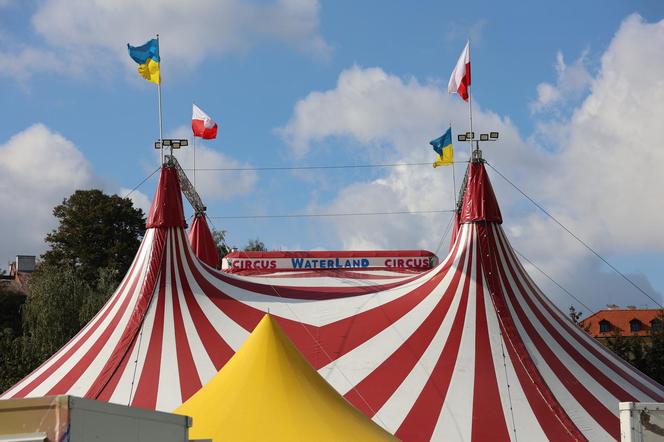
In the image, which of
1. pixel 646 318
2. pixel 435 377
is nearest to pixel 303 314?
pixel 435 377

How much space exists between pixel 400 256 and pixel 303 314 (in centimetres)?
299

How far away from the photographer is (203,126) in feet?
45.4

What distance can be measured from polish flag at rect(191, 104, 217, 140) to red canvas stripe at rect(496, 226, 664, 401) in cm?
505

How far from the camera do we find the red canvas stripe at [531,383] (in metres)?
9.03

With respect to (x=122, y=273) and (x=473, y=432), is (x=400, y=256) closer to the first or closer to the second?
(x=473, y=432)

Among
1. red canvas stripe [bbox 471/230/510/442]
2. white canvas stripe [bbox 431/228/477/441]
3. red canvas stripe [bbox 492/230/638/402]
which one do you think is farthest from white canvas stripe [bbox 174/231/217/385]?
red canvas stripe [bbox 492/230/638/402]

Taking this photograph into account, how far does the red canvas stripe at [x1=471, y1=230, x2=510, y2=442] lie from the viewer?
29.3 feet

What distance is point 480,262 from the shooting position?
10.6 m

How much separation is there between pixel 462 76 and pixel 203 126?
13.6ft

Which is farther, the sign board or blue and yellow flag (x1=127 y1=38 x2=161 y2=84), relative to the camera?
the sign board

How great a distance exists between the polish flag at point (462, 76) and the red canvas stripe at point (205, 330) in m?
4.23

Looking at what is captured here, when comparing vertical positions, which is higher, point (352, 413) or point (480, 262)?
point (480, 262)

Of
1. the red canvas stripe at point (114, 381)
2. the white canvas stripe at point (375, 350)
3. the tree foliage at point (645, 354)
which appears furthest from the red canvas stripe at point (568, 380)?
the tree foliage at point (645, 354)

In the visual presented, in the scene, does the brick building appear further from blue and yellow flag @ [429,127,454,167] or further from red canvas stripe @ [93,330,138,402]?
red canvas stripe @ [93,330,138,402]
